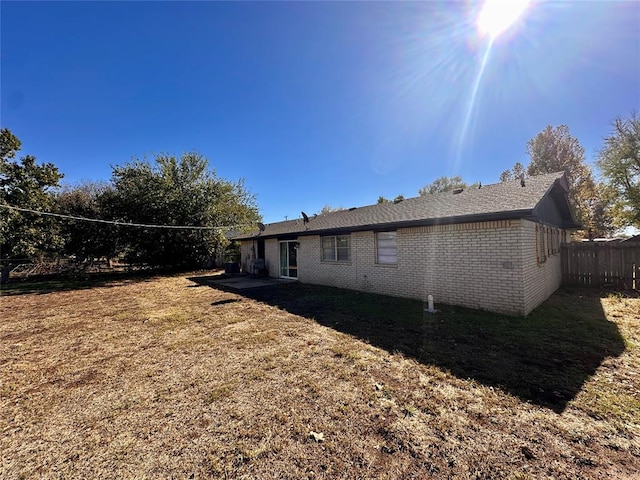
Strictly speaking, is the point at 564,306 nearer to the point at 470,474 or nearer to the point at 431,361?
the point at 431,361

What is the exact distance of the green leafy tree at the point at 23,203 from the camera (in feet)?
44.8

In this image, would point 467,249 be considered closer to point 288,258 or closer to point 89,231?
point 288,258

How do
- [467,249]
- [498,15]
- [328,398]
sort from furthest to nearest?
[467,249] → [498,15] → [328,398]

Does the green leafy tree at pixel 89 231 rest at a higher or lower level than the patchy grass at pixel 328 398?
higher

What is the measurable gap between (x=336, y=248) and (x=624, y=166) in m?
23.1

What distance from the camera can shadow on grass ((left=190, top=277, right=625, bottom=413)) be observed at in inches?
130

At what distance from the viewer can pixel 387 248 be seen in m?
Result: 8.69

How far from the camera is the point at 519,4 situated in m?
6.27

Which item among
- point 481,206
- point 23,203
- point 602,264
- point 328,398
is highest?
point 23,203

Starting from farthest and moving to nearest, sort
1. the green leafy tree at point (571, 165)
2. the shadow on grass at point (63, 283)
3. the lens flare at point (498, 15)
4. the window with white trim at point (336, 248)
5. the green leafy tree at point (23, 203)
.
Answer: the green leafy tree at point (571, 165), the green leafy tree at point (23, 203), the shadow on grass at point (63, 283), the window with white trim at point (336, 248), the lens flare at point (498, 15)

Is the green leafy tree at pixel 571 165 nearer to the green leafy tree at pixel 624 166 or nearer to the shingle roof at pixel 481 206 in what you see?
the green leafy tree at pixel 624 166

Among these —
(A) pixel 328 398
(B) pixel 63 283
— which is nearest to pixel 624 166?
(A) pixel 328 398

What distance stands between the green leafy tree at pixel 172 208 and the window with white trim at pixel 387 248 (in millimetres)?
13099

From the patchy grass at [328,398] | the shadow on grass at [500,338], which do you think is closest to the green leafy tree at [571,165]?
the shadow on grass at [500,338]
